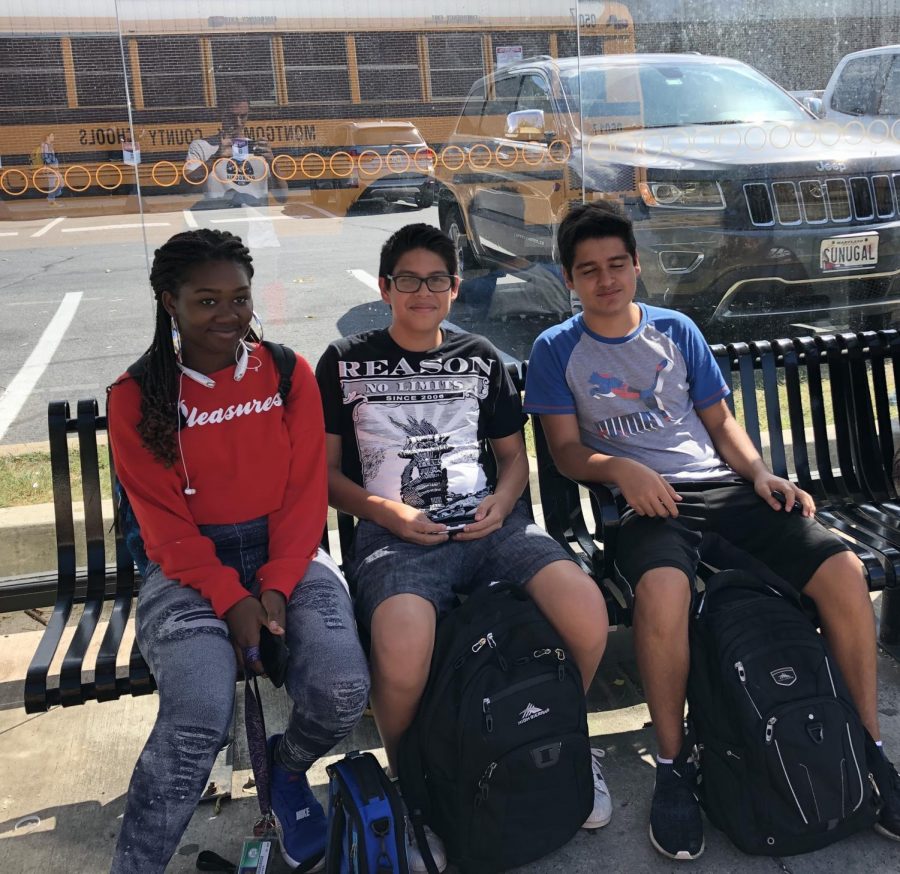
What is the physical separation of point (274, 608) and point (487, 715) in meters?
0.61

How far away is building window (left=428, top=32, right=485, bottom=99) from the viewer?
4445 millimetres

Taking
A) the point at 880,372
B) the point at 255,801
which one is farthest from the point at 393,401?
the point at 880,372

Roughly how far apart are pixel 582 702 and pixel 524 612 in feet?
0.89

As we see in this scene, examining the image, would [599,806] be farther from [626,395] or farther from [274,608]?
[626,395]

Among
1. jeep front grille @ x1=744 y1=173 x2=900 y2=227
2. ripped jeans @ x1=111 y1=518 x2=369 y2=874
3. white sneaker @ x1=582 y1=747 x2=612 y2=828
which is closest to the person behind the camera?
ripped jeans @ x1=111 y1=518 x2=369 y2=874

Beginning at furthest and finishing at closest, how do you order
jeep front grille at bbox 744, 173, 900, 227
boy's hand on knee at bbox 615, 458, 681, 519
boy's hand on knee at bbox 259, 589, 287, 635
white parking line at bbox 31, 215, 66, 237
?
jeep front grille at bbox 744, 173, 900, 227 → white parking line at bbox 31, 215, 66, 237 → boy's hand on knee at bbox 615, 458, 681, 519 → boy's hand on knee at bbox 259, 589, 287, 635

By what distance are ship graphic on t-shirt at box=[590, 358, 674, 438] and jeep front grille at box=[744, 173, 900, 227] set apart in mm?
2853

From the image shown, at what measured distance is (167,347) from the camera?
278 cm

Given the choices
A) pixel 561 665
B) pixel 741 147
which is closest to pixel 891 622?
pixel 561 665

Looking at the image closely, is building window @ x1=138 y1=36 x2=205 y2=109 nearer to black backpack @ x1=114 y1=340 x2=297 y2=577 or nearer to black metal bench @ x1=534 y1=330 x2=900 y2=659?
black backpack @ x1=114 y1=340 x2=297 y2=577

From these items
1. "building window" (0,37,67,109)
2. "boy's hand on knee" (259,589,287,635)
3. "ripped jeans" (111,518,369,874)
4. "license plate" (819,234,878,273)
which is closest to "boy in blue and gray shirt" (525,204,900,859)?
"ripped jeans" (111,518,369,874)

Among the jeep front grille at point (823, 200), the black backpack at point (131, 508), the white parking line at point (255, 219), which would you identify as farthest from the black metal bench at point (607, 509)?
the jeep front grille at point (823, 200)

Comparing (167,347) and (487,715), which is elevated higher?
(167,347)

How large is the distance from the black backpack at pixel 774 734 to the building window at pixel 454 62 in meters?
2.78
